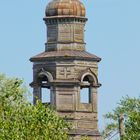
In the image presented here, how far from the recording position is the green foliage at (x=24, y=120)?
82.9 m

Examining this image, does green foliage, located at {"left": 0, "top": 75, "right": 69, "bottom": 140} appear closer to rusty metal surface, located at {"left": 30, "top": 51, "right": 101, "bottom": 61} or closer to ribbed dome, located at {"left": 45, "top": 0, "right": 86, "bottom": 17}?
rusty metal surface, located at {"left": 30, "top": 51, "right": 101, "bottom": 61}

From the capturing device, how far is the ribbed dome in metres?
134

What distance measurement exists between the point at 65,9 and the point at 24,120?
49.8 metres

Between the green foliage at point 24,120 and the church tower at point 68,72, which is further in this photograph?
the church tower at point 68,72

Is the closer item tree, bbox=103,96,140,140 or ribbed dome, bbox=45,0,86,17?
tree, bbox=103,96,140,140

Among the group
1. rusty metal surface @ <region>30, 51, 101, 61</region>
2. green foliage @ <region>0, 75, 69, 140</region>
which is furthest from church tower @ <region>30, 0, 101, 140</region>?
green foliage @ <region>0, 75, 69, 140</region>

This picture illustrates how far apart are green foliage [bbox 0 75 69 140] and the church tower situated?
1551 inches

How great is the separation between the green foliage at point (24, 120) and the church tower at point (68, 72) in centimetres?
3940

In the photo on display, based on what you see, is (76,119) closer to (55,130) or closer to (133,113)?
(133,113)

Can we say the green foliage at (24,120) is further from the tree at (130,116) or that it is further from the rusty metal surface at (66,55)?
the rusty metal surface at (66,55)

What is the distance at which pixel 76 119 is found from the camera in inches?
5103

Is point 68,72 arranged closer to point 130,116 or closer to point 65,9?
point 65,9

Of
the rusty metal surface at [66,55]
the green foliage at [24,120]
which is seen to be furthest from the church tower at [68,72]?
the green foliage at [24,120]

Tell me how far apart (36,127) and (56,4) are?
51.1m
